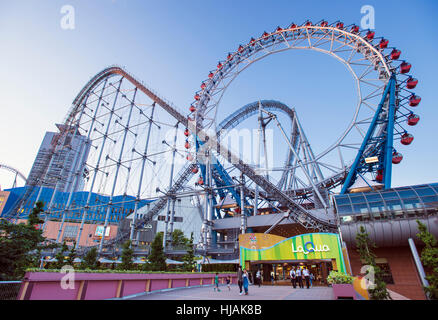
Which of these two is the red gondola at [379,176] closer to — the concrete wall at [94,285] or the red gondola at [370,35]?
the red gondola at [370,35]

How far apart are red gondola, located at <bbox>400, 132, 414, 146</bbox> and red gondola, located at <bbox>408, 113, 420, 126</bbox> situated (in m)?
1.41

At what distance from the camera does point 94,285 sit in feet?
32.3

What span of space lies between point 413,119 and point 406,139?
8.72 feet

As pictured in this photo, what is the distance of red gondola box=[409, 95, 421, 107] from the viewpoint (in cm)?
2869

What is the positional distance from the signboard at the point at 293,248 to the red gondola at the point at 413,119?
20.7 meters

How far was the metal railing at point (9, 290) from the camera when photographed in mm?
7812

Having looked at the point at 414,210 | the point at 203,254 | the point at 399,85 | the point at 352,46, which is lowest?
the point at 203,254

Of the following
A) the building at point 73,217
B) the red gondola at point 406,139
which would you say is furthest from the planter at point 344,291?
the building at point 73,217

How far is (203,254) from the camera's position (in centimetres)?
3098

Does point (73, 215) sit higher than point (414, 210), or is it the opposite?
point (73, 215)

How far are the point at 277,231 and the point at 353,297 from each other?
31.5m

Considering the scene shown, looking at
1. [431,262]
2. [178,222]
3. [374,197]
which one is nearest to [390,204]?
[374,197]
